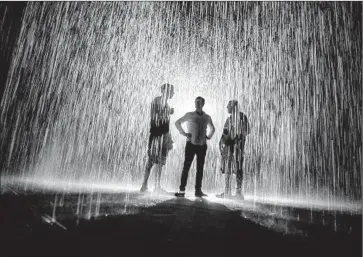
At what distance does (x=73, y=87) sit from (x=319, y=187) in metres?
11.2

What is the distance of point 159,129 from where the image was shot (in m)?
4.35

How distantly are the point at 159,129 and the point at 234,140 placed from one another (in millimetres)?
1656

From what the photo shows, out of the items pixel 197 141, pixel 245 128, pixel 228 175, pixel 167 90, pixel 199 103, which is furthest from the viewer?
pixel 228 175

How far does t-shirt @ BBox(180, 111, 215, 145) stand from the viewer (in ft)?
13.5

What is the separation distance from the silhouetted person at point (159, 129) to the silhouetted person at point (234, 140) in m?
1.33

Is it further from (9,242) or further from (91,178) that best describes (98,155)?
(9,242)

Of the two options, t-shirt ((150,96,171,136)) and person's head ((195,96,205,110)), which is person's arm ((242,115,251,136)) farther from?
t-shirt ((150,96,171,136))

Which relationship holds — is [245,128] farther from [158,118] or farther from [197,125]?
[158,118]

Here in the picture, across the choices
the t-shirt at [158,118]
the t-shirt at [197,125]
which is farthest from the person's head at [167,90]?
the t-shirt at [197,125]

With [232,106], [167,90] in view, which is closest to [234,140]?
[232,106]

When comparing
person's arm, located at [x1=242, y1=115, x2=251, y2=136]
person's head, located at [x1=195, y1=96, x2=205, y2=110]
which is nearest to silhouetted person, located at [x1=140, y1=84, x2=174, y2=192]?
person's head, located at [x1=195, y1=96, x2=205, y2=110]

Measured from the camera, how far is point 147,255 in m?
0.85

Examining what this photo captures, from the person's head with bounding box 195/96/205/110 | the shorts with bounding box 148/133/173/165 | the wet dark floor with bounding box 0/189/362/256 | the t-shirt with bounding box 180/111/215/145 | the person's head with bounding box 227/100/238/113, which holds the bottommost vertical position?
the wet dark floor with bounding box 0/189/362/256

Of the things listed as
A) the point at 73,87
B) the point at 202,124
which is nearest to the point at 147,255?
the point at 202,124
